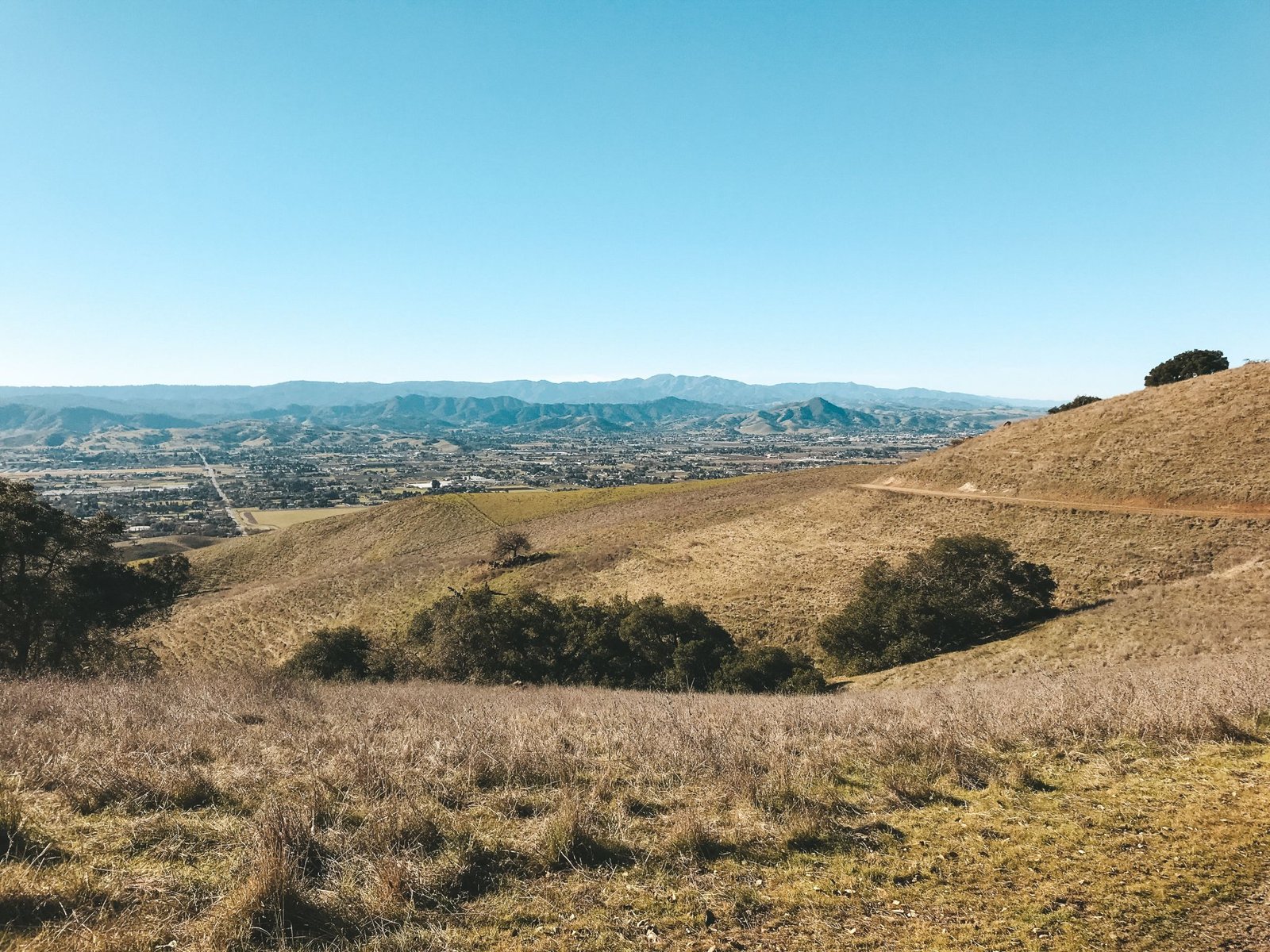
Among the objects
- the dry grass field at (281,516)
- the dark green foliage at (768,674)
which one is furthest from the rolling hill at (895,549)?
the dry grass field at (281,516)

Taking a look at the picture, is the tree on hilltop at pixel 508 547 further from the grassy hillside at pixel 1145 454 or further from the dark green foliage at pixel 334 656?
the grassy hillside at pixel 1145 454

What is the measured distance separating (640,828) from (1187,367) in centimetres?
8527

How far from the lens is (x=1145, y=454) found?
147 feet

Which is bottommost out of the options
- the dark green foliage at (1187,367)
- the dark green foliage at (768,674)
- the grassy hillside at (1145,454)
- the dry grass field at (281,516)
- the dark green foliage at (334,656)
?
the dry grass field at (281,516)

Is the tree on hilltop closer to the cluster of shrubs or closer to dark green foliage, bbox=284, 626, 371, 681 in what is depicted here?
dark green foliage, bbox=284, 626, 371, 681

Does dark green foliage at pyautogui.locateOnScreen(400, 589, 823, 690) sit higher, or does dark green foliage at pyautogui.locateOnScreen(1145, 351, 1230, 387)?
dark green foliage at pyautogui.locateOnScreen(1145, 351, 1230, 387)

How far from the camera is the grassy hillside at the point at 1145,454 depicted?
38625mm

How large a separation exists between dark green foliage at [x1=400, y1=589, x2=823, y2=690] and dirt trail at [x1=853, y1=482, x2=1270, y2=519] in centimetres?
2779

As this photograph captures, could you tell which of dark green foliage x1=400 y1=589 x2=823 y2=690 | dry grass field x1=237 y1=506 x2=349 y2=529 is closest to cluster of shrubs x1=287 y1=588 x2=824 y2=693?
dark green foliage x1=400 y1=589 x2=823 y2=690

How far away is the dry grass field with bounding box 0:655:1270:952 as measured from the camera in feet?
15.1

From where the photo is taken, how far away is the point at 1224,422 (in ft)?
144

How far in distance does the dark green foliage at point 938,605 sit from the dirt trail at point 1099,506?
509 inches

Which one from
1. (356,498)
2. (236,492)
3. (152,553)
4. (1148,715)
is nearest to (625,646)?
(1148,715)

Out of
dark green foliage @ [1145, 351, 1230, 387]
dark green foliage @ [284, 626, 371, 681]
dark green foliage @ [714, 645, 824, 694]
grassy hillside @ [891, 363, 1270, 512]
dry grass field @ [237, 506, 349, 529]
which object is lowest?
dry grass field @ [237, 506, 349, 529]
